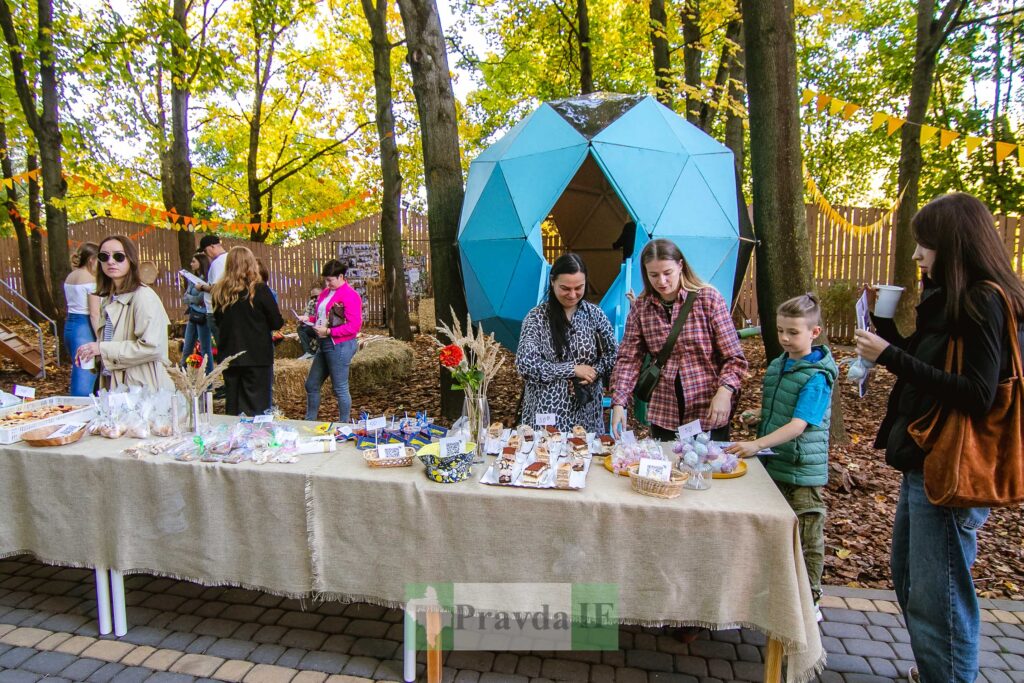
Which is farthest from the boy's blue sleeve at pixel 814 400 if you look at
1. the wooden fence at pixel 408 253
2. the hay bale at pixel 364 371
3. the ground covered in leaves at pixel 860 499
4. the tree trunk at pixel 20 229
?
the tree trunk at pixel 20 229

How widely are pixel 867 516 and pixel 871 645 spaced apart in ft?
4.90

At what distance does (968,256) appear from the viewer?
1938 millimetres

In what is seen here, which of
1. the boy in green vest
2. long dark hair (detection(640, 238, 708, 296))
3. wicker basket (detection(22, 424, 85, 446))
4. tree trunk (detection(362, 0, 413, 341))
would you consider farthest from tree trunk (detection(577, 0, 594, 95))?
wicker basket (detection(22, 424, 85, 446))

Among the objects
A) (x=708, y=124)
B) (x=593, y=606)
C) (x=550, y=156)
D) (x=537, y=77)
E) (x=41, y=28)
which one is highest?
(x=537, y=77)

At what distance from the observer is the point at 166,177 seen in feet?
49.5

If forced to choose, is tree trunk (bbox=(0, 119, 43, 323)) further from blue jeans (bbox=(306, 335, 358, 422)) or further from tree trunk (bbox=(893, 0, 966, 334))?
tree trunk (bbox=(893, 0, 966, 334))

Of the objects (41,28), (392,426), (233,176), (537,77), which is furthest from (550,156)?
(233,176)

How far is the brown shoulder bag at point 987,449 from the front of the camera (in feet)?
6.28

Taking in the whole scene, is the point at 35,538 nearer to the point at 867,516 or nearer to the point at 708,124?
Result: the point at 867,516

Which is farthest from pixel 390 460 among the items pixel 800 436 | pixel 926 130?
pixel 926 130

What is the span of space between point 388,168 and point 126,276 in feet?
21.6

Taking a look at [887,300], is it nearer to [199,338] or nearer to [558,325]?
[558,325]

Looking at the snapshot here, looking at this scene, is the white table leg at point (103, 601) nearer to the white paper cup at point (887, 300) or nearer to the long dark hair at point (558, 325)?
the long dark hair at point (558, 325)

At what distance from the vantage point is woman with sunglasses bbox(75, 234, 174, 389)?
11.3 feet
